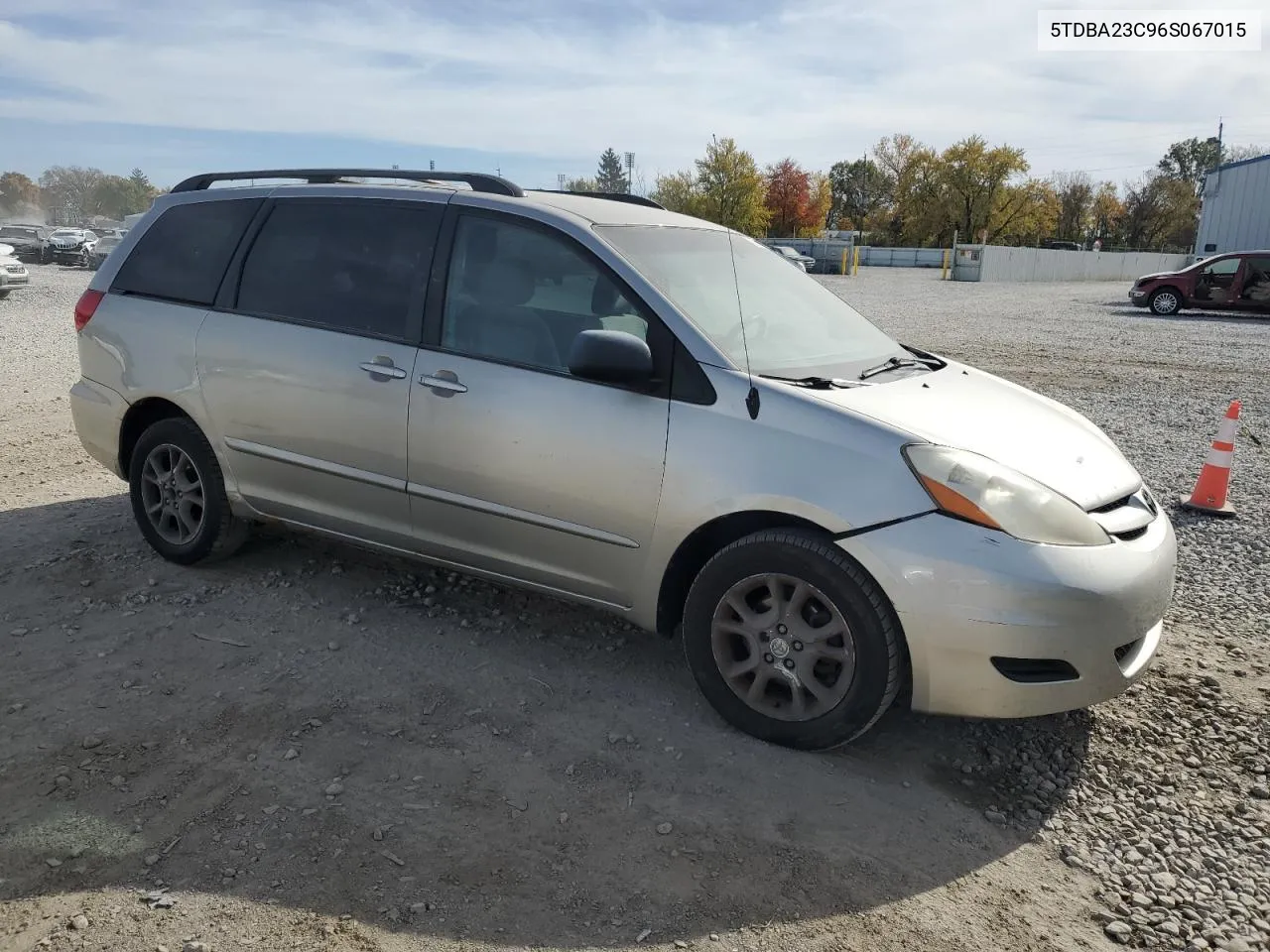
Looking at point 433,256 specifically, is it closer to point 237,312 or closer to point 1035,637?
point 237,312

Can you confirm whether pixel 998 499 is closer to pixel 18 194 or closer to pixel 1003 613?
pixel 1003 613

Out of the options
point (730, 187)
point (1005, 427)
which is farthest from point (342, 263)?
point (730, 187)

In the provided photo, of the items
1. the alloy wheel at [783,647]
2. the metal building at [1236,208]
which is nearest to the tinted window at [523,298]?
the alloy wheel at [783,647]

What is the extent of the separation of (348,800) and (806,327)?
2.56m

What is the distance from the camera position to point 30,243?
35719 millimetres

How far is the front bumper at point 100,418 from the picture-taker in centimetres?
489

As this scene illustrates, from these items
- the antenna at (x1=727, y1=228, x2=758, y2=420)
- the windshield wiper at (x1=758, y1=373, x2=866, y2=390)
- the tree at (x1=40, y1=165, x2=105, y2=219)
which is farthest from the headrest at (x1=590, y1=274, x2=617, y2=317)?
the tree at (x1=40, y1=165, x2=105, y2=219)

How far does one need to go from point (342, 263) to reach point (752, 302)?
6.02ft

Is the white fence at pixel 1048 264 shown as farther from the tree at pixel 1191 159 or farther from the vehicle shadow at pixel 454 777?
the vehicle shadow at pixel 454 777

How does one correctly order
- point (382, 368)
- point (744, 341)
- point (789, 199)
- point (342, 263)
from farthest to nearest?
point (789, 199) → point (342, 263) → point (382, 368) → point (744, 341)

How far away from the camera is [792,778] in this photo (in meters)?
3.16

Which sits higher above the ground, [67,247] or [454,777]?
[67,247]

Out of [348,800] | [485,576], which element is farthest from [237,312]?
[348,800]

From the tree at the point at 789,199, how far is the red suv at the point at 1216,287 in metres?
64.8
